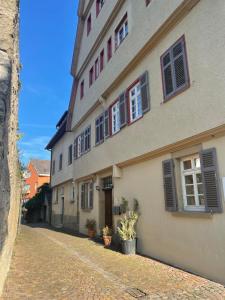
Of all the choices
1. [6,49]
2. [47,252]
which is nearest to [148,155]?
[47,252]

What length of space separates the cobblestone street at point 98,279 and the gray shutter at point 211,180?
1.62 metres

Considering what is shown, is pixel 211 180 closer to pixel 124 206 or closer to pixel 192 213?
pixel 192 213

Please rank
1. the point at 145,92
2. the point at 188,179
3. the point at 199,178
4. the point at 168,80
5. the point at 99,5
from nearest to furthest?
the point at 199,178 < the point at 188,179 < the point at 168,80 < the point at 145,92 < the point at 99,5

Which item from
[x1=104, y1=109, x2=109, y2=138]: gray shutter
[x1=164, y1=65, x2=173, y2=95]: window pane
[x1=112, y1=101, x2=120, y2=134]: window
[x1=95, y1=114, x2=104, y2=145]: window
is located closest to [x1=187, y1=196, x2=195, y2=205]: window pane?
[x1=164, y1=65, x2=173, y2=95]: window pane

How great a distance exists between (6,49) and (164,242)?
649cm

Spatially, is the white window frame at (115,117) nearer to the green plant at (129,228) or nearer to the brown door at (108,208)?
the brown door at (108,208)

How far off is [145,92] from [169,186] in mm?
3245

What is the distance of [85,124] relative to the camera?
16.2m

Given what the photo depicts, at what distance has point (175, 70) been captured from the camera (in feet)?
24.9

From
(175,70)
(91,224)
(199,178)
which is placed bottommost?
(91,224)

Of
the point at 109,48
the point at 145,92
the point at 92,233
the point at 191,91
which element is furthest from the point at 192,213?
the point at 109,48

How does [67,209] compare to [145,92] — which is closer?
[145,92]

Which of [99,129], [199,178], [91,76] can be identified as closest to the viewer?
[199,178]

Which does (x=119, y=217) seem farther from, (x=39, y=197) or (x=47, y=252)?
(x=39, y=197)
